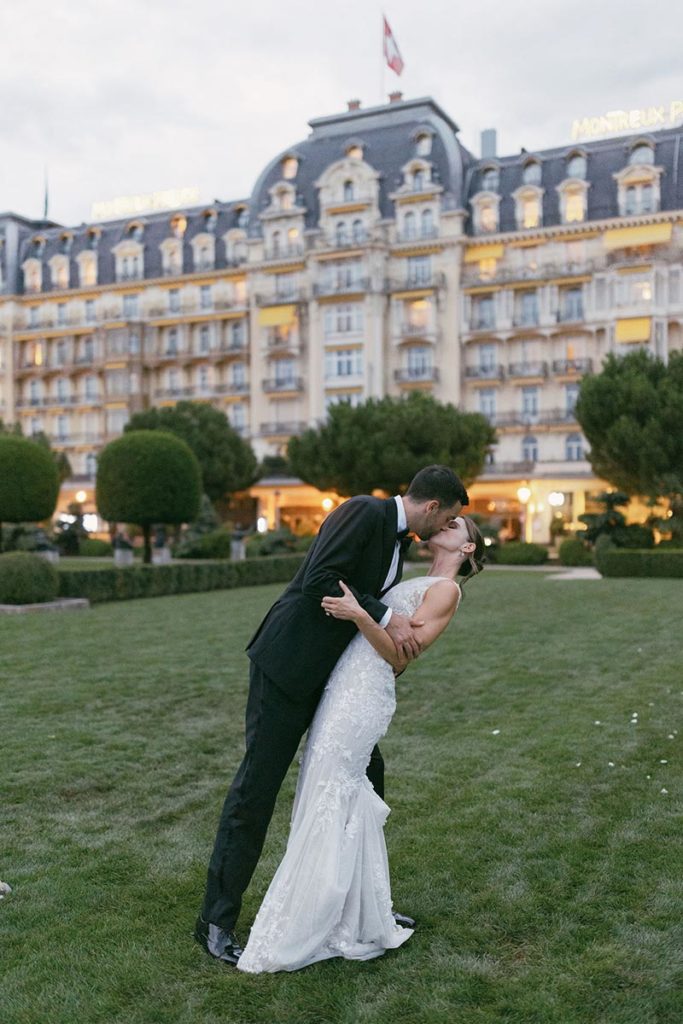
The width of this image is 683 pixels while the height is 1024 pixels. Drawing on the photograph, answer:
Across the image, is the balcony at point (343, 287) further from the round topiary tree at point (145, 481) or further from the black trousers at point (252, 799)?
the black trousers at point (252, 799)

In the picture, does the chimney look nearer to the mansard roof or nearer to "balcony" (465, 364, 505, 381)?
A: the mansard roof

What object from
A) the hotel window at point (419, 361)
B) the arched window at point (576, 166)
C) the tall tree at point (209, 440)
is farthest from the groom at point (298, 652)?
the arched window at point (576, 166)

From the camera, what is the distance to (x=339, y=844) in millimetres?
3709

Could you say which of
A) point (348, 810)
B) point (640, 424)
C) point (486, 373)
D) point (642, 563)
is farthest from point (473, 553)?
point (486, 373)

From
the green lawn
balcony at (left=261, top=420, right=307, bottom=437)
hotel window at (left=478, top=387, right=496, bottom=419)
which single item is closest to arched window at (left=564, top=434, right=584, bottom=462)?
hotel window at (left=478, top=387, right=496, bottom=419)

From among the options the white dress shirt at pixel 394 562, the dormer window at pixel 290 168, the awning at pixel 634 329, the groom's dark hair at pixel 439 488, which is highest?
the dormer window at pixel 290 168

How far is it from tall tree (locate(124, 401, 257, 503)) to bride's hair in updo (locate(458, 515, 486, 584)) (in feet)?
129

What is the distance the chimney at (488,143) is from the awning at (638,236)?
1195 centimetres

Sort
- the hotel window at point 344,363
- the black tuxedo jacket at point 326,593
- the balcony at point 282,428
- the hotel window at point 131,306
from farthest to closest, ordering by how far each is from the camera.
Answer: the hotel window at point 131,306, the balcony at point 282,428, the hotel window at point 344,363, the black tuxedo jacket at point 326,593

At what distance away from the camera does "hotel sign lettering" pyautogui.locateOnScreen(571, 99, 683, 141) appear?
1896 inches

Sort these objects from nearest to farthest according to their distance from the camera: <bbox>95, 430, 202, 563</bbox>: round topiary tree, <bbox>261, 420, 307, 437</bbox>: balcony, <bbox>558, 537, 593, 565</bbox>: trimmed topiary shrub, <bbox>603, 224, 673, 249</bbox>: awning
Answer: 1. <bbox>95, 430, 202, 563</bbox>: round topiary tree
2. <bbox>558, 537, 593, 565</bbox>: trimmed topiary shrub
3. <bbox>603, 224, 673, 249</bbox>: awning
4. <bbox>261, 420, 307, 437</bbox>: balcony

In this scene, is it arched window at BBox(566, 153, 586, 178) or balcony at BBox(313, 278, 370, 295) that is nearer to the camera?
arched window at BBox(566, 153, 586, 178)

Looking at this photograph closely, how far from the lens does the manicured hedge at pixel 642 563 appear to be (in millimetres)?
26953

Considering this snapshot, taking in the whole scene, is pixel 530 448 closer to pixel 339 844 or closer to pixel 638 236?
pixel 638 236
